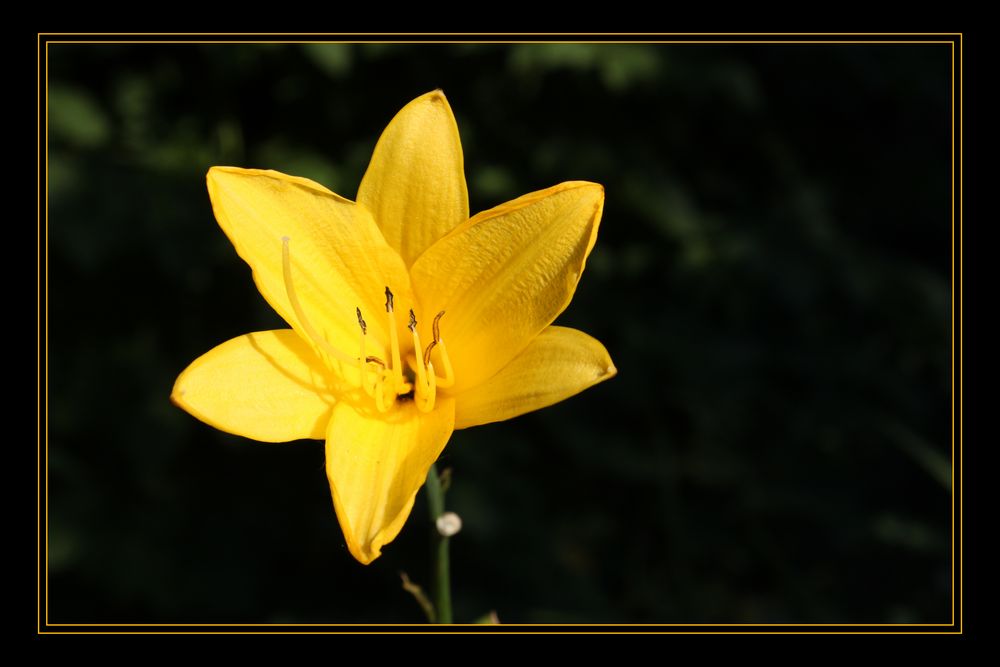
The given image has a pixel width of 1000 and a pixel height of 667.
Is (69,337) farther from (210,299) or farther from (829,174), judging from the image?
(829,174)

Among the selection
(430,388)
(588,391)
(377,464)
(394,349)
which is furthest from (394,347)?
(588,391)

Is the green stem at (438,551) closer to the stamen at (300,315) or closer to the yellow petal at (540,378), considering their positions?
the yellow petal at (540,378)

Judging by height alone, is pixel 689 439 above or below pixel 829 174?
below

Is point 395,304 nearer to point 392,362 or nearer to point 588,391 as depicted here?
point 392,362

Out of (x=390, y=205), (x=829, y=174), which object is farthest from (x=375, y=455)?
(x=829, y=174)

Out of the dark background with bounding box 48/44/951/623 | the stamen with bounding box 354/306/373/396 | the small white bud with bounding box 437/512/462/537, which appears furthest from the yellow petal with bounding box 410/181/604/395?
the dark background with bounding box 48/44/951/623

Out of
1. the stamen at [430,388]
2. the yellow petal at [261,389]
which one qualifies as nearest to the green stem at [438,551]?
the stamen at [430,388]
